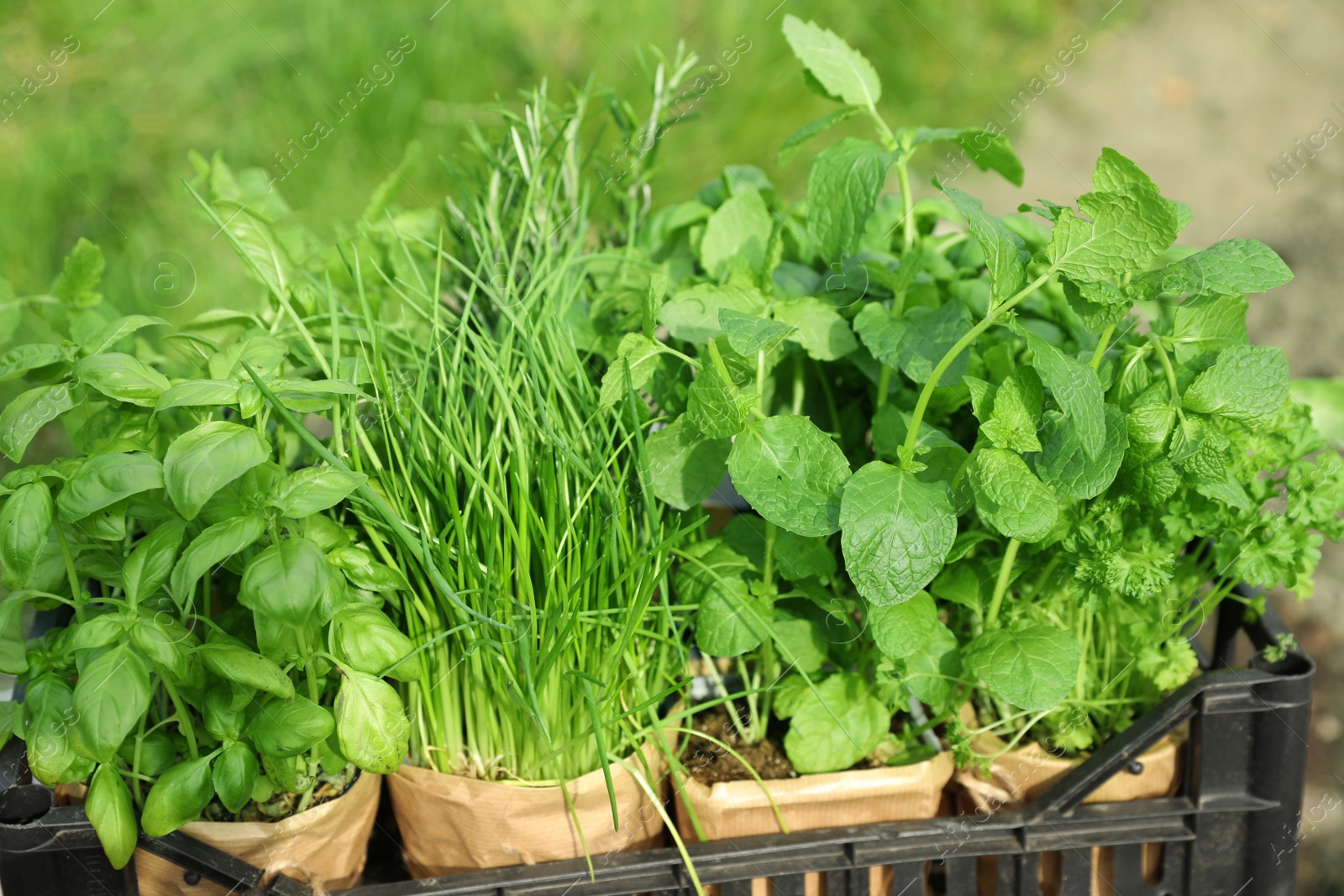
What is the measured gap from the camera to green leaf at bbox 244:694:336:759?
59 centimetres

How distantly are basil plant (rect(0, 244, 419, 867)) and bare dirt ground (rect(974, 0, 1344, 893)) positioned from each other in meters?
1.54

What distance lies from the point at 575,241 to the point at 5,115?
1434 millimetres

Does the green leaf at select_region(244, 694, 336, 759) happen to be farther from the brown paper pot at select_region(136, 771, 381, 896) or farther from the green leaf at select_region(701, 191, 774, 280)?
the green leaf at select_region(701, 191, 774, 280)

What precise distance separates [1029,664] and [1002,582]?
0.07m

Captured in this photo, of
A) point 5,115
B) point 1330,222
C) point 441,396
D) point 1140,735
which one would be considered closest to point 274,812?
point 441,396

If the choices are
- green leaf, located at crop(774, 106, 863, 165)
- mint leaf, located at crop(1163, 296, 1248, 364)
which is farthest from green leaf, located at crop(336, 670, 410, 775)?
mint leaf, located at crop(1163, 296, 1248, 364)

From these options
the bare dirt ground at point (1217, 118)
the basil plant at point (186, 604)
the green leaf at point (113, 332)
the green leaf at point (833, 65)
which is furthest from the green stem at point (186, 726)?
the bare dirt ground at point (1217, 118)

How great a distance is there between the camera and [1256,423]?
653 millimetres

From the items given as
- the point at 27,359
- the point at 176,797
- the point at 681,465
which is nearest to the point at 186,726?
the point at 176,797

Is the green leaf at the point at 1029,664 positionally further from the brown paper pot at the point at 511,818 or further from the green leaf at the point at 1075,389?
the brown paper pot at the point at 511,818

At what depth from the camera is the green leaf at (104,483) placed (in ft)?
1.85

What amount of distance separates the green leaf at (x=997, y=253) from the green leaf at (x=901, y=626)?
0.70 ft

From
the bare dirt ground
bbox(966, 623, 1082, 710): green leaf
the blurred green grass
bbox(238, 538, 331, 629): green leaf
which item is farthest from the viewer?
the bare dirt ground

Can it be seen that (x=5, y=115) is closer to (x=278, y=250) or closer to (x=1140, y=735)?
(x=278, y=250)
